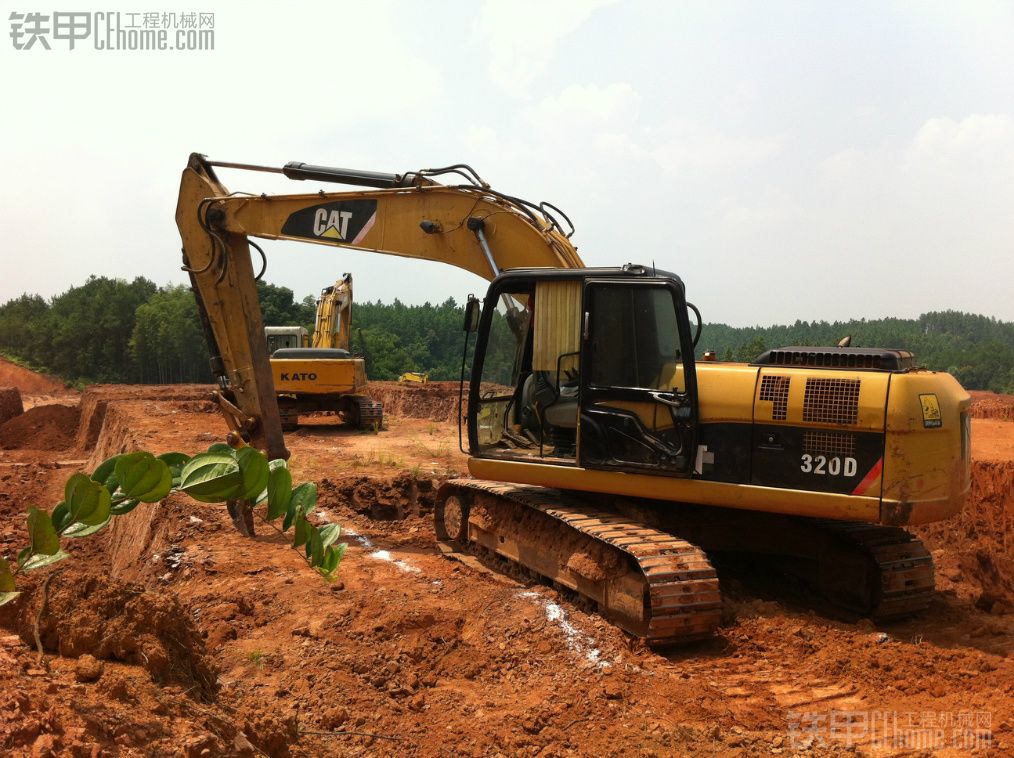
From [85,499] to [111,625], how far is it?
2.64 ft

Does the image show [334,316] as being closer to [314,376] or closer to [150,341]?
[314,376]

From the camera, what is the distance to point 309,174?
→ 8.43m

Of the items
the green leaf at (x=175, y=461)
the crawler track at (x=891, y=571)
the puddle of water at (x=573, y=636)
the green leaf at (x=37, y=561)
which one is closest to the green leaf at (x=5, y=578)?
the green leaf at (x=37, y=561)

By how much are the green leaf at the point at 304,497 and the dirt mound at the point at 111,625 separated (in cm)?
83

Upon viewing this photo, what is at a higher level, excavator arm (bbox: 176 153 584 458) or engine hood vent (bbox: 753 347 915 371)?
excavator arm (bbox: 176 153 584 458)

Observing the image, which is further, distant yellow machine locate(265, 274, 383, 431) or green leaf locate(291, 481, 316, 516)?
distant yellow machine locate(265, 274, 383, 431)

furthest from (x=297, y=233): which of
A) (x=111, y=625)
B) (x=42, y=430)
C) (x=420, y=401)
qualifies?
(x=420, y=401)

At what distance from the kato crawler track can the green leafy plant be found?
2.94 m

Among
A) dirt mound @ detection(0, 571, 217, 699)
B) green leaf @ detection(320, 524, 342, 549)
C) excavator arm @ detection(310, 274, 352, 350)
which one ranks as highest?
excavator arm @ detection(310, 274, 352, 350)

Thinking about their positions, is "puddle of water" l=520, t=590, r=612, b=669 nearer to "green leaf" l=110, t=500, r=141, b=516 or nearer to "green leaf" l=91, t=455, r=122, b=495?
"green leaf" l=110, t=500, r=141, b=516

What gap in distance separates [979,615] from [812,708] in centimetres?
251

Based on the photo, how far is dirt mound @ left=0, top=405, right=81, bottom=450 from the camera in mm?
20703

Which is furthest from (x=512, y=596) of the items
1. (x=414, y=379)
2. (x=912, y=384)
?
(x=414, y=379)

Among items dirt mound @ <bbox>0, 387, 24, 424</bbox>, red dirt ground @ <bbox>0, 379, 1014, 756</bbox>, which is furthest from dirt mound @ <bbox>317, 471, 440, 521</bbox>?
dirt mound @ <bbox>0, 387, 24, 424</bbox>
